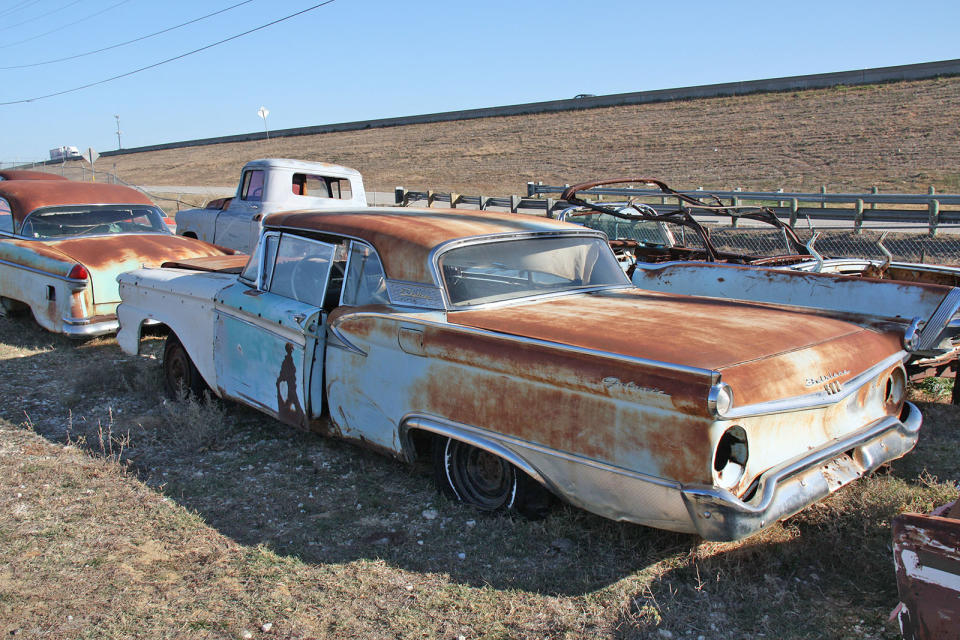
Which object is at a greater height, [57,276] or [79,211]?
[79,211]

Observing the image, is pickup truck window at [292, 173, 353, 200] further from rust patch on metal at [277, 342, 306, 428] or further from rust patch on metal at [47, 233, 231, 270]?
rust patch on metal at [277, 342, 306, 428]

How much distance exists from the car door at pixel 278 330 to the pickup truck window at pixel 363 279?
0.58ft

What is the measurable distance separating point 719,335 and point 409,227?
5.72 ft

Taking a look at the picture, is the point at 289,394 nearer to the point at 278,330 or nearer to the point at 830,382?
the point at 278,330

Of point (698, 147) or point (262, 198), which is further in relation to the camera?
point (698, 147)

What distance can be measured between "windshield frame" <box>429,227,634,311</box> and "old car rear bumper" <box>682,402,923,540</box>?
147 cm

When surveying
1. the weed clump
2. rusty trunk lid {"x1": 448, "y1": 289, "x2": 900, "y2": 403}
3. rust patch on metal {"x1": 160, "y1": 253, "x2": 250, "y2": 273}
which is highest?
rust patch on metal {"x1": 160, "y1": 253, "x2": 250, "y2": 273}

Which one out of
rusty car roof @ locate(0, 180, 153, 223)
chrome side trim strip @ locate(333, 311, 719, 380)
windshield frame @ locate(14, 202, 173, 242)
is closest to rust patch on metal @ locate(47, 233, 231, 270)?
windshield frame @ locate(14, 202, 173, 242)

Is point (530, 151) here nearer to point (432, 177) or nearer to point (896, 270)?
point (432, 177)

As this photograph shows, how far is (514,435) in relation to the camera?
3.20 metres

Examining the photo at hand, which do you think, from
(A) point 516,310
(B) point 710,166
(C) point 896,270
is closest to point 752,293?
(C) point 896,270

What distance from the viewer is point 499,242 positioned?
414 centimetres

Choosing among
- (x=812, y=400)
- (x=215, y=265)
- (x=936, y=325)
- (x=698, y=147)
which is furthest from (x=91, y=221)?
(x=698, y=147)

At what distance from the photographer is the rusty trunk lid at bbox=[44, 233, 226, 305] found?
22.6 ft
